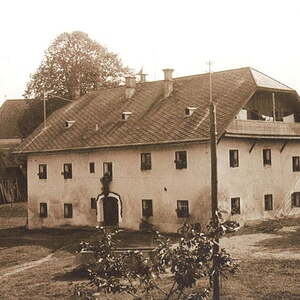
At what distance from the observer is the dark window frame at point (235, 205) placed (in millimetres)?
30569

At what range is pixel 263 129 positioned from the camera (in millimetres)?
31938

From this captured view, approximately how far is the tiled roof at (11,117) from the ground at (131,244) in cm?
2331

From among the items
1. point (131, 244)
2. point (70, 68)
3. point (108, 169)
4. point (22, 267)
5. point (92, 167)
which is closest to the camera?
point (22, 267)

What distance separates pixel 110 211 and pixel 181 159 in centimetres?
658

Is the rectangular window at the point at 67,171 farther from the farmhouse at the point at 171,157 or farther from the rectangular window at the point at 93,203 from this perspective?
the rectangular window at the point at 93,203

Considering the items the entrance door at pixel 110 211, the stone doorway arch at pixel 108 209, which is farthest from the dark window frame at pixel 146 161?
the entrance door at pixel 110 211

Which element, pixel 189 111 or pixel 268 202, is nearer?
pixel 189 111

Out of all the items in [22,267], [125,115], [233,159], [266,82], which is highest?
[266,82]

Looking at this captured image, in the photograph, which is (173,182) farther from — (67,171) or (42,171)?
(42,171)

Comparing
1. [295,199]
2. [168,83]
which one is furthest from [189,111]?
[295,199]

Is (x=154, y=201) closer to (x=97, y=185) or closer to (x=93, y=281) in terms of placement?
(x=97, y=185)

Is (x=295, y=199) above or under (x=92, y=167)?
under

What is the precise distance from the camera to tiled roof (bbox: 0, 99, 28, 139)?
195ft

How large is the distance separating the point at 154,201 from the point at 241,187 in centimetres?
524
